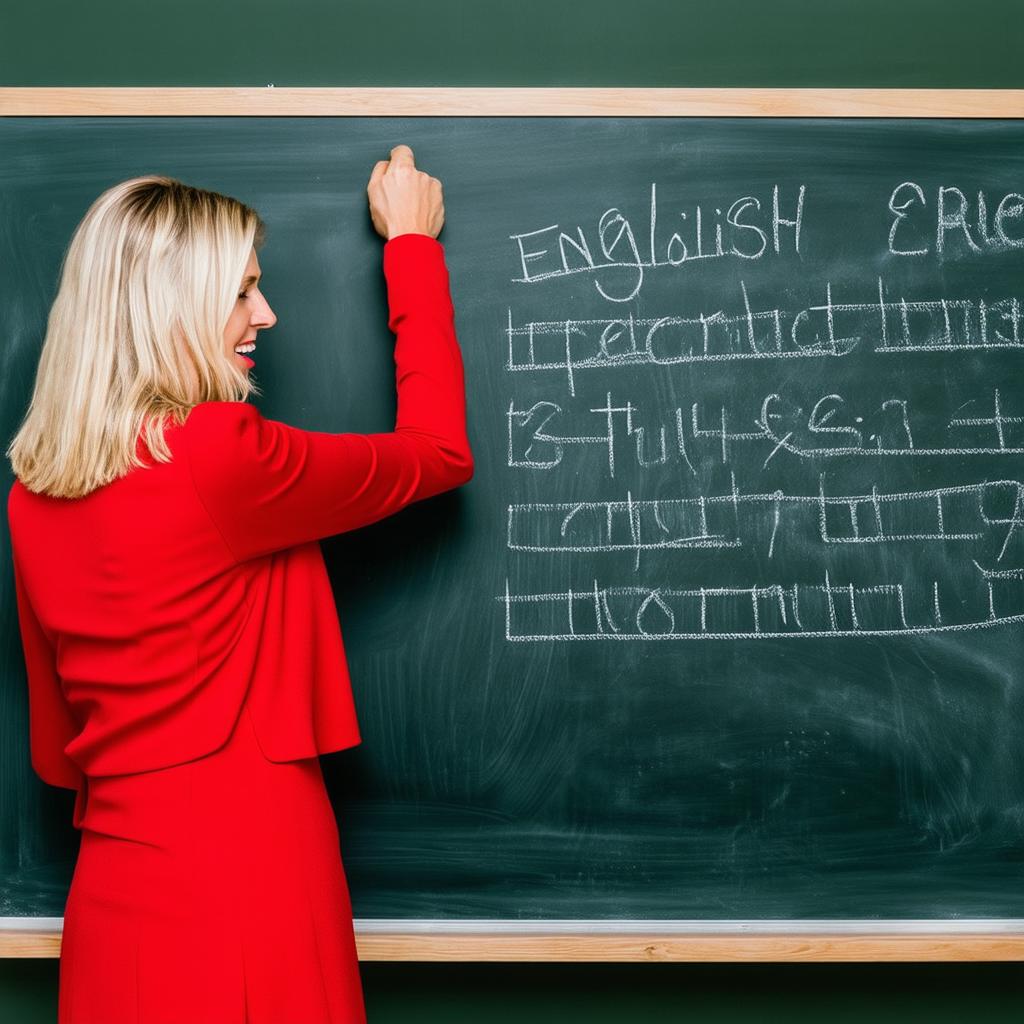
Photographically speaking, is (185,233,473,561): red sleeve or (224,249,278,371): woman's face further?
(224,249,278,371): woman's face

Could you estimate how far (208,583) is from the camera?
1.36 meters

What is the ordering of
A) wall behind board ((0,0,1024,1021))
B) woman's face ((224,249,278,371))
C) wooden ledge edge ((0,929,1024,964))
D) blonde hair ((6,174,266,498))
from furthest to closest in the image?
wall behind board ((0,0,1024,1021))
wooden ledge edge ((0,929,1024,964))
woman's face ((224,249,278,371))
blonde hair ((6,174,266,498))

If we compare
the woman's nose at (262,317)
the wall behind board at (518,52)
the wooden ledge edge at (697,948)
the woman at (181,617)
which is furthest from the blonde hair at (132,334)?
the wooden ledge edge at (697,948)

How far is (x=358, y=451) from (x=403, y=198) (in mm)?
540

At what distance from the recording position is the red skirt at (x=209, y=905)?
1.33 meters

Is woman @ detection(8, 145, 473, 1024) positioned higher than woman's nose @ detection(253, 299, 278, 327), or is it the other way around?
woman's nose @ detection(253, 299, 278, 327)

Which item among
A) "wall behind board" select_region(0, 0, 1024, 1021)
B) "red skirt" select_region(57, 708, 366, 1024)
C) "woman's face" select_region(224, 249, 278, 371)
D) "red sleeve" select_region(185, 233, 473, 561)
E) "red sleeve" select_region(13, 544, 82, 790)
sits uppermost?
"wall behind board" select_region(0, 0, 1024, 1021)

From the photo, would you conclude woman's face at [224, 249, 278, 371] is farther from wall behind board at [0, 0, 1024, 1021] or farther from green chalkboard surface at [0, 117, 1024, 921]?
wall behind board at [0, 0, 1024, 1021]

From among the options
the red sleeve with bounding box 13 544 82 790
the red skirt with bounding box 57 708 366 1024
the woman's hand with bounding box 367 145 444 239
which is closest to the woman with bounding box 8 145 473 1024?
the red skirt with bounding box 57 708 366 1024

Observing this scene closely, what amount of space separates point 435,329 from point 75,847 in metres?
1.12

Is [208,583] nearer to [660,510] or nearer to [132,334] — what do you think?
[132,334]

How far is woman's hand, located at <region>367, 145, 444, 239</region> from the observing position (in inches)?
68.4

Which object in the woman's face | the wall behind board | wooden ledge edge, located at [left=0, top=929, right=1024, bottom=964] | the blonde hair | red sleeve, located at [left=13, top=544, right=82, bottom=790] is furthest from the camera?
the wall behind board

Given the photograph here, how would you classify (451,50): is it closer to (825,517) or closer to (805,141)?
(805,141)
